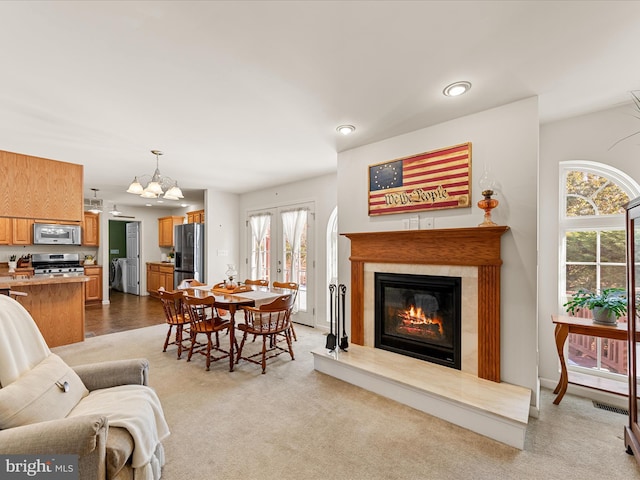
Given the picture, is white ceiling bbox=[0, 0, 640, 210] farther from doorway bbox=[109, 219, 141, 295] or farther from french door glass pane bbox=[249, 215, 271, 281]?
doorway bbox=[109, 219, 141, 295]

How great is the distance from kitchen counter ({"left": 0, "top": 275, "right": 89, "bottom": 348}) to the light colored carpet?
2.18 meters

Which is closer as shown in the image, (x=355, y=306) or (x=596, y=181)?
(x=596, y=181)

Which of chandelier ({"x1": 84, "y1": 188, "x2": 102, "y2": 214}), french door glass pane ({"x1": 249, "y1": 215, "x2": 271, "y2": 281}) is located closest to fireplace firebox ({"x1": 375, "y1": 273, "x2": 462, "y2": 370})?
french door glass pane ({"x1": 249, "y1": 215, "x2": 271, "y2": 281})

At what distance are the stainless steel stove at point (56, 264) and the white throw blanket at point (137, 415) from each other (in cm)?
559

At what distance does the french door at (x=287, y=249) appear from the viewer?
16.8ft

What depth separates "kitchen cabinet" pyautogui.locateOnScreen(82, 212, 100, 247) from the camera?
6996 mm

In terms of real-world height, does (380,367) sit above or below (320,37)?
below

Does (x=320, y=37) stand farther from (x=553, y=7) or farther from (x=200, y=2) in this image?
(x=553, y=7)

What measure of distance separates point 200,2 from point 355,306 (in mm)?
3038

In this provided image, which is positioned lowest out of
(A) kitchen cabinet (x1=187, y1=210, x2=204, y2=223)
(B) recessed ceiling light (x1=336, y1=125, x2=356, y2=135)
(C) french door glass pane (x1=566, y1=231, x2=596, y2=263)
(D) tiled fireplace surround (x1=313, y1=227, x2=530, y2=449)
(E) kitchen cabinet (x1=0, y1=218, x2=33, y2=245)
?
(D) tiled fireplace surround (x1=313, y1=227, x2=530, y2=449)

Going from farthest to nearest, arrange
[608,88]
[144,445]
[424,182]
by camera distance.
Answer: [424,182] → [608,88] → [144,445]

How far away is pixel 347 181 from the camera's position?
3.68 m

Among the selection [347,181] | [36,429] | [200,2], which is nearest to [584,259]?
[347,181]

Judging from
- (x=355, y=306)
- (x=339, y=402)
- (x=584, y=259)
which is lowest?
(x=339, y=402)
